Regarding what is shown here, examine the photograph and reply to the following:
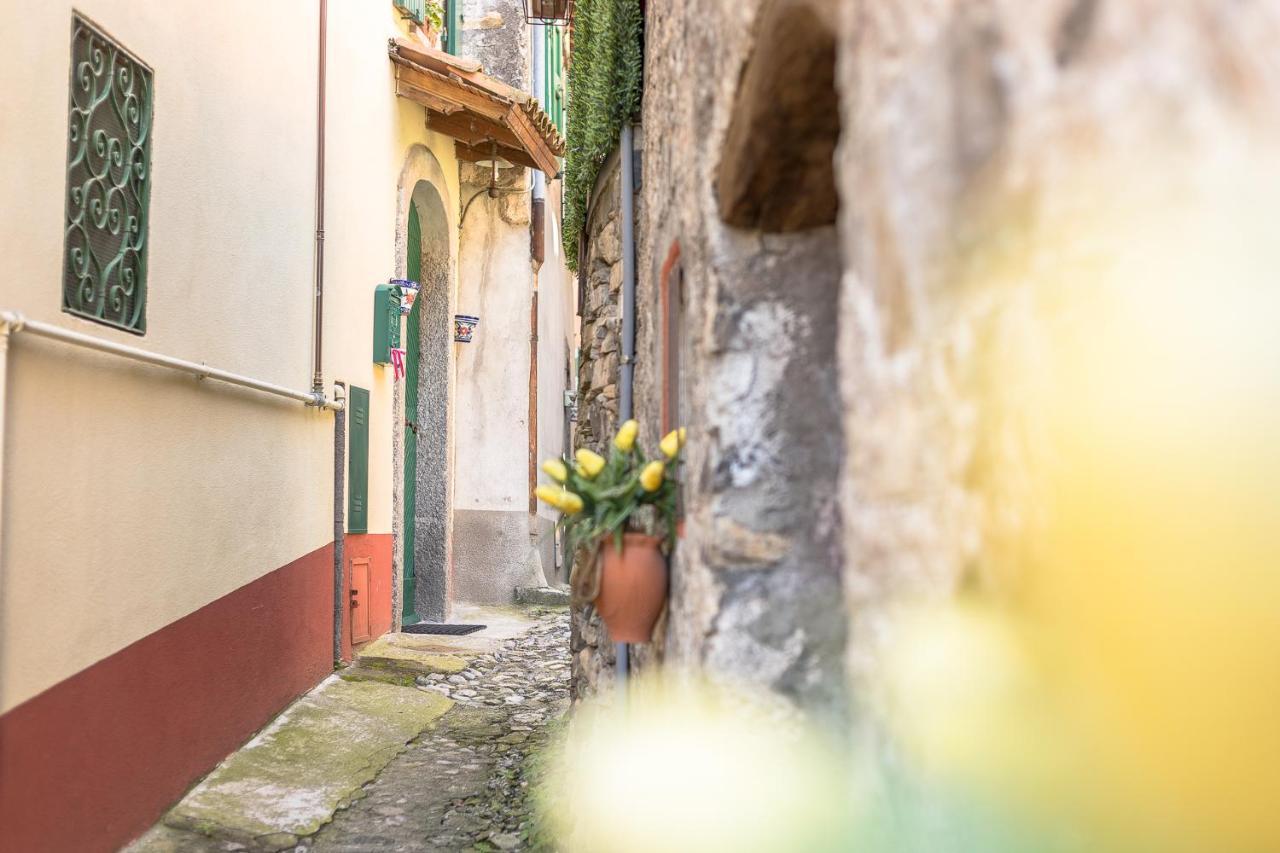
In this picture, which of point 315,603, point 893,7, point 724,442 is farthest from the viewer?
point 315,603

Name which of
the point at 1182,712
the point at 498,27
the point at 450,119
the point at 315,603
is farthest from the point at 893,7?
the point at 498,27

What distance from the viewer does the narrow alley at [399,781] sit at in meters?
3.99

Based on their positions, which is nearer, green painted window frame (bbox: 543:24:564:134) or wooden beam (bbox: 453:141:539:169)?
wooden beam (bbox: 453:141:539:169)

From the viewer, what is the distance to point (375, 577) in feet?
23.4

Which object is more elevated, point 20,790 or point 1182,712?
point 1182,712

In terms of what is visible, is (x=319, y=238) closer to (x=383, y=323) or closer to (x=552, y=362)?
(x=383, y=323)

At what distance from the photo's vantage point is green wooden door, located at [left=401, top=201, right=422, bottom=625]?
335 inches

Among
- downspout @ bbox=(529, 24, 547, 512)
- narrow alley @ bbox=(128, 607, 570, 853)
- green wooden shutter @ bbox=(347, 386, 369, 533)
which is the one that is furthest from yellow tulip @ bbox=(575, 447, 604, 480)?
downspout @ bbox=(529, 24, 547, 512)

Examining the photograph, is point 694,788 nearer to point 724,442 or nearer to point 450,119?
point 724,442

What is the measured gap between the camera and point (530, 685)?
6.52 metres

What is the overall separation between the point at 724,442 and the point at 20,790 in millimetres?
2169

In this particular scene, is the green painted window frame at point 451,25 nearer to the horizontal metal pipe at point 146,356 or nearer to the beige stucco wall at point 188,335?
the beige stucco wall at point 188,335

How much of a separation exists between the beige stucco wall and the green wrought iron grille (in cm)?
8

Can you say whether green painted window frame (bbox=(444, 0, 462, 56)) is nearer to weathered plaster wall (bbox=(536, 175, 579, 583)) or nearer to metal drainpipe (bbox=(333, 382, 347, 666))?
weathered plaster wall (bbox=(536, 175, 579, 583))
